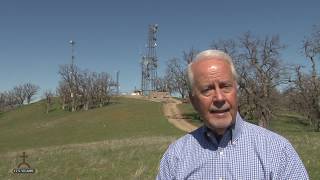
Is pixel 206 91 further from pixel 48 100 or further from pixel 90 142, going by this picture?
pixel 48 100

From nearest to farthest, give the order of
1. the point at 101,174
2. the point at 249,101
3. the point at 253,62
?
the point at 101,174, the point at 249,101, the point at 253,62

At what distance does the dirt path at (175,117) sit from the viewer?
63666 millimetres

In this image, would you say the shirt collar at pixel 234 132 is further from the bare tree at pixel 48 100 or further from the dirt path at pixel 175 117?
the bare tree at pixel 48 100

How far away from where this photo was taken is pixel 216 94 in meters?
3.50

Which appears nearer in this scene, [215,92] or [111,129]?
[215,92]

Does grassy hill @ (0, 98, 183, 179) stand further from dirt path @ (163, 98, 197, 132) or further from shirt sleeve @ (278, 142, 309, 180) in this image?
shirt sleeve @ (278, 142, 309, 180)

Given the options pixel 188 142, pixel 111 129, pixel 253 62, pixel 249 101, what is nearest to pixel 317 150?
pixel 188 142

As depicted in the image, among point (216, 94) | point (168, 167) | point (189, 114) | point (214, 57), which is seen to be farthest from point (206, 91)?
point (189, 114)

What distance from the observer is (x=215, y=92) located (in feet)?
11.5

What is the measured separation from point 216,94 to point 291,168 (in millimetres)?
710

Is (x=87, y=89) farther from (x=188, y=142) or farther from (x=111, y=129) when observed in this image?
(x=188, y=142)

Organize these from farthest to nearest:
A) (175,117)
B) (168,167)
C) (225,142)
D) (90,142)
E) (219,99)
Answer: (175,117), (90,142), (168,167), (225,142), (219,99)

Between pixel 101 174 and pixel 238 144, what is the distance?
11803 millimetres

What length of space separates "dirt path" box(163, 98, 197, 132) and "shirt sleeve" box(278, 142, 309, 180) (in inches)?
2224
